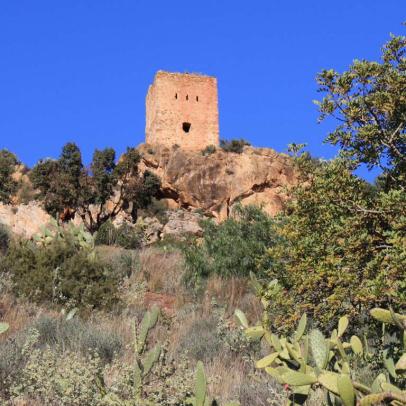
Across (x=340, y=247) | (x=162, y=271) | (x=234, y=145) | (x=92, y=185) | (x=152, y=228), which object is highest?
(x=234, y=145)

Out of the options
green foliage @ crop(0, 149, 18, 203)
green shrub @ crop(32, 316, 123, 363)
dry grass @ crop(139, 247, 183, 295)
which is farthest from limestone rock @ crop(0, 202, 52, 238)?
green shrub @ crop(32, 316, 123, 363)

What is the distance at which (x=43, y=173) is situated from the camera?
25.5m

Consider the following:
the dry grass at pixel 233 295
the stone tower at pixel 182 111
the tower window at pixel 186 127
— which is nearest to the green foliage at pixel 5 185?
the stone tower at pixel 182 111

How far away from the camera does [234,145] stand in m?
34.0

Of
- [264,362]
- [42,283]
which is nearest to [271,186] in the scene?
[42,283]

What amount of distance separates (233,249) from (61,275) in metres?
2.95

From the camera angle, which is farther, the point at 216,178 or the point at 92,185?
the point at 216,178

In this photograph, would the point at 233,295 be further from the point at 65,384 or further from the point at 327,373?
the point at 327,373

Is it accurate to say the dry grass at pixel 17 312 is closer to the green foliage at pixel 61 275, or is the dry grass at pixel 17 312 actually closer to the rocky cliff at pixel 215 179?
the green foliage at pixel 61 275

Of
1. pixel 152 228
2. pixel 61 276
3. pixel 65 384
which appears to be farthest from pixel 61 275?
pixel 152 228

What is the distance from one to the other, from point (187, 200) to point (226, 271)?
69.5 feet

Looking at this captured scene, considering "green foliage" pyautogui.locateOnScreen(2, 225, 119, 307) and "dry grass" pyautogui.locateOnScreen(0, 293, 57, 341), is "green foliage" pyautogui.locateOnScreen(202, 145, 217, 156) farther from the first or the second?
"dry grass" pyautogui.locateOnScreen(0, 293, 57, 341)

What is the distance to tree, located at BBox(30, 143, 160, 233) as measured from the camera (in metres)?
25.0

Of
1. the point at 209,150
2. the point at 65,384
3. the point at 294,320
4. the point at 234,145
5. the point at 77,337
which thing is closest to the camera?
the point at 65,384
